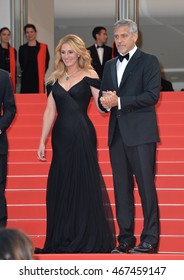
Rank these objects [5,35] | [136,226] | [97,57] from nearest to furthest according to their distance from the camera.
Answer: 1. [136,226]
2. [5,35]
3. [97,57]

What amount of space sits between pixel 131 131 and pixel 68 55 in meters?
0.75

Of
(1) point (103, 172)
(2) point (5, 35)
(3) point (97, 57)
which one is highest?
(2) point (5, 35)

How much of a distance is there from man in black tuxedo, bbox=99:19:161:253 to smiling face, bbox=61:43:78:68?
311mm

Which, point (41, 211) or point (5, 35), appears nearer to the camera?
point (41, 211)

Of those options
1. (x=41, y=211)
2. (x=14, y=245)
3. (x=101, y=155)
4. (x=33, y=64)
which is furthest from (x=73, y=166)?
(x=33, y=64)

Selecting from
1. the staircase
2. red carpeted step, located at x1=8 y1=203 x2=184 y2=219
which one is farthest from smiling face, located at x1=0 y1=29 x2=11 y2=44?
red carpeted step, located at x1=8 y1=203 x2=184 y2=219

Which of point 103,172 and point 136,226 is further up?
point 103,172

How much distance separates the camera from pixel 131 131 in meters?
6.02

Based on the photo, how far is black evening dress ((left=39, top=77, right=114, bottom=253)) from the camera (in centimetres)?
629

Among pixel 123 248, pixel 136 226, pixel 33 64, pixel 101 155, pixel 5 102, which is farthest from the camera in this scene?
pixel 33 64

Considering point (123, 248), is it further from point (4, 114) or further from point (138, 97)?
point (4, 114)
